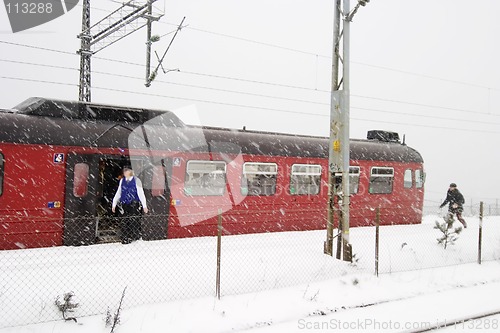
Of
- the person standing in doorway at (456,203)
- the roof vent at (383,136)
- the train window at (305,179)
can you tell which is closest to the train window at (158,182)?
the train window at (305,179)

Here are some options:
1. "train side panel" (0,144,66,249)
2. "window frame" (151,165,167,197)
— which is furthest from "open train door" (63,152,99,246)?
"window frame" (151,165,167,197)

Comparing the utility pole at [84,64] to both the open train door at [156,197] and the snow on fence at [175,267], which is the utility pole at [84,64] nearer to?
the open train door at [156,197]

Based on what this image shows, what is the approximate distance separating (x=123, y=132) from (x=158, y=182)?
1501 millimetres

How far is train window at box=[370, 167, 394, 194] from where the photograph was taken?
46.6 ft

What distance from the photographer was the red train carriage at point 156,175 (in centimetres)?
851

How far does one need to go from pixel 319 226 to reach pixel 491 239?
5.16 metres

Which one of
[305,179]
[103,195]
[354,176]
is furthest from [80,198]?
A: [354,176]

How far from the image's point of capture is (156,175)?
1009 cm

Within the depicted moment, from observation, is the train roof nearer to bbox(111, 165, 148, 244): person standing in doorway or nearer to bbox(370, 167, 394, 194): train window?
bbox(111, 165, 148, 244): person standing in doorway

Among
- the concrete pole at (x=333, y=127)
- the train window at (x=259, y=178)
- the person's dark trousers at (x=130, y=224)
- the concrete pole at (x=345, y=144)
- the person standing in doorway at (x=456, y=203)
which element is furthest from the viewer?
the person standing in doorway at (x=456, y=203)

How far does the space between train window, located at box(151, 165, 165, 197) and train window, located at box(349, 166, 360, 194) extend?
21.7ft

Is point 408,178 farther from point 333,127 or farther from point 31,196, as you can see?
point 31,196

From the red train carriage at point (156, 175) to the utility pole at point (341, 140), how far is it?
215 cm

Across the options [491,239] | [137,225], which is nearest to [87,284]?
[137,225]
